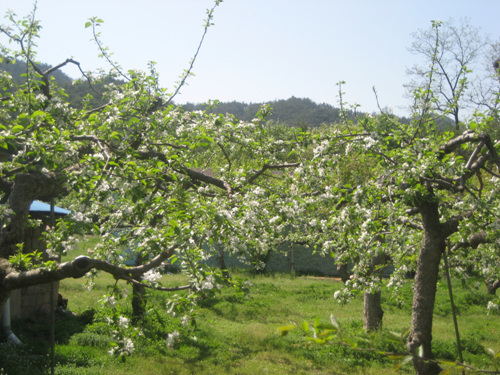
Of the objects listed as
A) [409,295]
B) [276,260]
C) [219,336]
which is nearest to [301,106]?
[276,260]

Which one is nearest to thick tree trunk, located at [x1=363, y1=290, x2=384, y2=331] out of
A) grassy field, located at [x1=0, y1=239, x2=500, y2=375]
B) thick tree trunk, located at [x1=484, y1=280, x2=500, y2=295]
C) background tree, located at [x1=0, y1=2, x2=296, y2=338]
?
grassy field, located at [x1=0, y1=239, x2=500, y2=375]

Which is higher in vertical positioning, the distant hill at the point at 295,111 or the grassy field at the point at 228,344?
the distant hill at the point at 295,111

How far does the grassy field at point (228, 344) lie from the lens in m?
8.33

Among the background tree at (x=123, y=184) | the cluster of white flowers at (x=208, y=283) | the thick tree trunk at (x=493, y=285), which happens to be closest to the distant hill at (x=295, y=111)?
the thick tree trunk at (x=493, y=285)

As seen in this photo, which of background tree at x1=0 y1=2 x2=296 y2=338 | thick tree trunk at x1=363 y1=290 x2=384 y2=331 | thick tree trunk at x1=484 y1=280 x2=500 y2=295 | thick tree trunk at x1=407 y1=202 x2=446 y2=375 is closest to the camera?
background tree at x1=0 y1=2 x2=296 y2=338

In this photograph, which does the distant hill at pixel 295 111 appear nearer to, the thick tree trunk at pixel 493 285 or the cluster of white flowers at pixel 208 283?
the thick tree trunk at pixel 493 285

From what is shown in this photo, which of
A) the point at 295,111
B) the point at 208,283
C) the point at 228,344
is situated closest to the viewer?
the point at 208,283

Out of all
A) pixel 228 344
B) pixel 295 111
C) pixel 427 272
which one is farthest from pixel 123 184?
pixel 295 111

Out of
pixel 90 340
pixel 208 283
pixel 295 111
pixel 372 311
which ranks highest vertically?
pixel 295 111

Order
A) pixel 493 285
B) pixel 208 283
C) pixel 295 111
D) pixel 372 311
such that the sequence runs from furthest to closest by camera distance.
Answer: pixel 295 111 → pixel 493 285 → pixel 372 311 → pixel 208 283

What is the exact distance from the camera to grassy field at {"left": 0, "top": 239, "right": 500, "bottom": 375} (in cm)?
833

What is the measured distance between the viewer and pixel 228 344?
422 inches

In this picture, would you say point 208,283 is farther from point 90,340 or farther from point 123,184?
point 90,340

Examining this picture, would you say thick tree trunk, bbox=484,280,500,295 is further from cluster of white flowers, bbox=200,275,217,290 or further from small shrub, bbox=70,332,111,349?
cluster of white flowers, bbox=200,275,217,290
